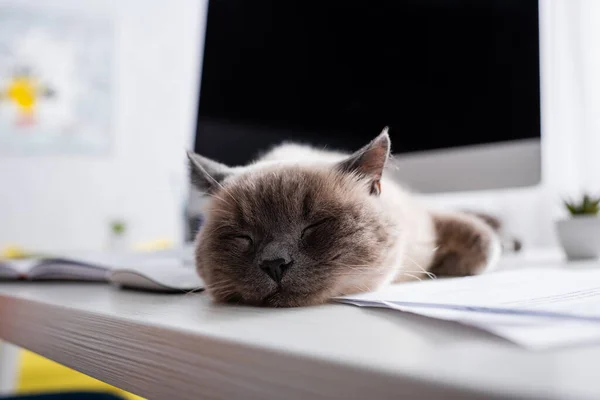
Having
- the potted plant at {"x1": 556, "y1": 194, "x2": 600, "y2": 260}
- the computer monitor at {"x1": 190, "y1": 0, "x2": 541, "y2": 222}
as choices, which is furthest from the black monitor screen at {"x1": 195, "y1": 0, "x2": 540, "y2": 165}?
the potted plant at {"x1": 556, "y1": 194, "x2": 600, "y2": 260}

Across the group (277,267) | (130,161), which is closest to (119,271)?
(277,267)

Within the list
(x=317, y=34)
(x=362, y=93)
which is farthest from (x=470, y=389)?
(x=317, y=34)

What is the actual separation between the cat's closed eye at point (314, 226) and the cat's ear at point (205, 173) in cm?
17

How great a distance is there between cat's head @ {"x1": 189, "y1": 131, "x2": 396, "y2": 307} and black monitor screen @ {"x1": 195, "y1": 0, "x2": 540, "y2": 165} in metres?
0.67

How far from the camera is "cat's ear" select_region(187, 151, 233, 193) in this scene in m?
0.80

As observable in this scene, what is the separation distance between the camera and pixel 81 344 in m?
0.57

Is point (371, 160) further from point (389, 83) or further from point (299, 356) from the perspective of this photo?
point (389, 83)

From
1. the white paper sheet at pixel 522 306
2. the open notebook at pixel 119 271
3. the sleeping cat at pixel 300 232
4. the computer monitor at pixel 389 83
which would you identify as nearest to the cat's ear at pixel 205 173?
the sleeping cat at pixel 300 232

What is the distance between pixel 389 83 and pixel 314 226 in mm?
853

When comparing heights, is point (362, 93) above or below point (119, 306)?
above

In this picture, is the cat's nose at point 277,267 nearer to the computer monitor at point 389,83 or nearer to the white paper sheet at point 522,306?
the white paper sheet at point 522,306

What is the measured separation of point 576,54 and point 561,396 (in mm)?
2289

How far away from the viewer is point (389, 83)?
1.43 meters

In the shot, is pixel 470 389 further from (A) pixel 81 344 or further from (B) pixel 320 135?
(B) pixel 320 135
